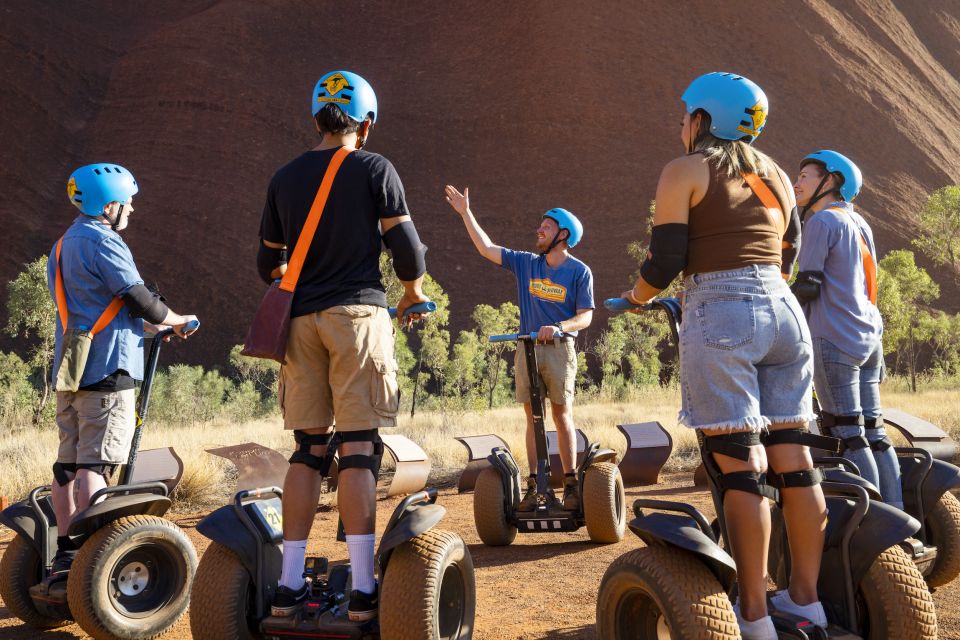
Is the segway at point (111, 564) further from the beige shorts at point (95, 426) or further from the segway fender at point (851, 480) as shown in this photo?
the segway fender at point (851, 480)

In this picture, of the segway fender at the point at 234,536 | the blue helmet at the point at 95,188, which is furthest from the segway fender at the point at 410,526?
the blue helmet at the point at 95,188

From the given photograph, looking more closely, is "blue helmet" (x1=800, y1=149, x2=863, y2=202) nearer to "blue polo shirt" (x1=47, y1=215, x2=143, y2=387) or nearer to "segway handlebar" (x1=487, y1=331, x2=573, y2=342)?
"segway handlebar" (x1=487, y1=331, x2=573, y2=342)

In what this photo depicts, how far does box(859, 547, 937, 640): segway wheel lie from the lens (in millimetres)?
3053

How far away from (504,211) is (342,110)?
41721 mm

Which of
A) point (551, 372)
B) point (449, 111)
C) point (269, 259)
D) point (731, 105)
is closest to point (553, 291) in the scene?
point (551, 372)

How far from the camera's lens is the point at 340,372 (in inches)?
138

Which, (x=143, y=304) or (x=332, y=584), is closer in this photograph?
(x=332, y=584)

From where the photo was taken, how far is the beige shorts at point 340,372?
346 centimetres

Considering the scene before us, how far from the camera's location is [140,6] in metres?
59.1

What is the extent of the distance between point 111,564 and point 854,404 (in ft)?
13.2

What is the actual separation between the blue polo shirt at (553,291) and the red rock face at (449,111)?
3355cm

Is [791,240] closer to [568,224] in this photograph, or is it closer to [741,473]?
[741,473]

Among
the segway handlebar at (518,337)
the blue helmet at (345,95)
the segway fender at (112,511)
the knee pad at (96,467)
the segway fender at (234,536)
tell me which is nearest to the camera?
the segway fender at (234,536)

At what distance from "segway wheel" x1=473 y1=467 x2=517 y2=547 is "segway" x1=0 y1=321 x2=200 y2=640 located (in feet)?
8.38
